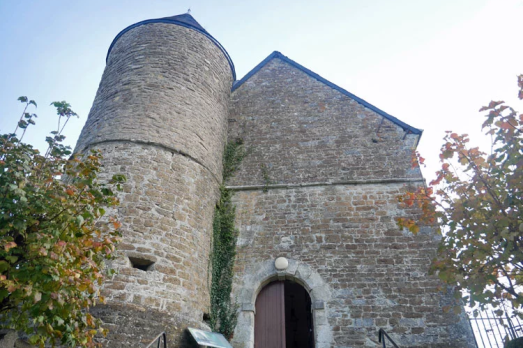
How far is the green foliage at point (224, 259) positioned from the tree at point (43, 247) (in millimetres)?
3092

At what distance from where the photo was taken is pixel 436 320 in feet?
22.8

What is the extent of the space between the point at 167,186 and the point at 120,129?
1.55 m

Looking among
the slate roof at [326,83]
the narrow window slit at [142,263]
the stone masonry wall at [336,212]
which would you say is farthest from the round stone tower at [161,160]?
the slate roof at [326,83]

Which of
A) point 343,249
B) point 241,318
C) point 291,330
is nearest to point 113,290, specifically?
point 241,318

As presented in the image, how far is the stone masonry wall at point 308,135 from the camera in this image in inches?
355

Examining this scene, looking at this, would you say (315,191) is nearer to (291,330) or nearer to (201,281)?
A: (201,281)

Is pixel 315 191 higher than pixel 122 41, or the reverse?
pixel 122 41

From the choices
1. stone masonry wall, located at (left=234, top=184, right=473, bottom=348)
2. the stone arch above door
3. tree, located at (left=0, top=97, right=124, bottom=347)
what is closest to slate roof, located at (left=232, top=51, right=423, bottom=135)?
stone masonry wall, located at (left=234, top=184, right=473, bottom=348)

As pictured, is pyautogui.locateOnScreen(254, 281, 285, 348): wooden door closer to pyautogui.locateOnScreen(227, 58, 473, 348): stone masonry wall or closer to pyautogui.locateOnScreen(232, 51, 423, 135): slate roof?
pyautogui.locateOnScreen(227, 58, 473, 348): stone masonry wall

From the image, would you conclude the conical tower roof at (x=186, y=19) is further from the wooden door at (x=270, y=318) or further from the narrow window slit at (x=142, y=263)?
the wooden door at (x=270, y=318)

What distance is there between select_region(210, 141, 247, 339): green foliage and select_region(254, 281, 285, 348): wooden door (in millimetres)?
524

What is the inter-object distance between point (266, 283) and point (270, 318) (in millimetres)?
679

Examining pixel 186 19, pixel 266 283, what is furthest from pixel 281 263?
pixel 186 19

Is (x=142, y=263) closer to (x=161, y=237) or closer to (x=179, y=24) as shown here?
(x=161, y=237)
